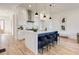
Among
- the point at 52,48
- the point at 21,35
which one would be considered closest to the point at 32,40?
the point at 21,35

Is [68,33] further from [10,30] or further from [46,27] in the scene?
[10,30]

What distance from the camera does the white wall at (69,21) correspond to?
2.48 m

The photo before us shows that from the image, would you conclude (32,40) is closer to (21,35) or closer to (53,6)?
(21,35)

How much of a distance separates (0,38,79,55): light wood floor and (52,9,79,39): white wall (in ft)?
0.54

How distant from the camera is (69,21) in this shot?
8.24 feet

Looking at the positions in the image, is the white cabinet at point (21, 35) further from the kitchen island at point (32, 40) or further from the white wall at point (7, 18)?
the white wall at point (7, 18)

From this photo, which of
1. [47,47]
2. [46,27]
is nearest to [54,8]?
[46,27]

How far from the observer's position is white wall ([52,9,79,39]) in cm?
248

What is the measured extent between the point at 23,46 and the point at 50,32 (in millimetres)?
642

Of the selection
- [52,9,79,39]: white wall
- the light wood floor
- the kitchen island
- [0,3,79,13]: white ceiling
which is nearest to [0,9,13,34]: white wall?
[0,3,79,13]: white ceiling

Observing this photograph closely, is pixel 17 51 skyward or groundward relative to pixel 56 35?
groundward

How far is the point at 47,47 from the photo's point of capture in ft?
8.45

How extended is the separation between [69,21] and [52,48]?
0.66 meters

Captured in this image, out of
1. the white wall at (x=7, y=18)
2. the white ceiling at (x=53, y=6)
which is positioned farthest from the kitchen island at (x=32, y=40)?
the white ceiling at (x=53, y=6)
